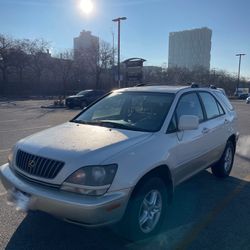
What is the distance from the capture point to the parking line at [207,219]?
3461mm

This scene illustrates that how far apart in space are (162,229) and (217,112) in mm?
2562

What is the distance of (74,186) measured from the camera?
2.95 meters

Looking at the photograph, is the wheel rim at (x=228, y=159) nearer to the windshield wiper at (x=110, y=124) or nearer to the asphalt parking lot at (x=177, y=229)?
the asphalt parking lot at (x=177, y=229)

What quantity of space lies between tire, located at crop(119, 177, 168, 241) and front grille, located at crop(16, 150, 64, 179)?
85cm

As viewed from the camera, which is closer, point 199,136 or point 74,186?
point 74,186

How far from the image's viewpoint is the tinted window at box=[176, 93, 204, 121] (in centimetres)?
427

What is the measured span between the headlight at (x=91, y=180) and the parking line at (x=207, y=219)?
46.6 inches

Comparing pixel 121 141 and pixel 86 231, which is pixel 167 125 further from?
pixel 86 231

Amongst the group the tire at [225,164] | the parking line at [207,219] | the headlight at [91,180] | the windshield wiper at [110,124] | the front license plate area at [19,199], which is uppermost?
the windshield wiper at [110,124]

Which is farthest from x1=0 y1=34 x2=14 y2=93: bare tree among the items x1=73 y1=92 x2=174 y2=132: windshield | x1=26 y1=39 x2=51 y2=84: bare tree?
x1=73 y1=92 x2=174 y2=132: windshield

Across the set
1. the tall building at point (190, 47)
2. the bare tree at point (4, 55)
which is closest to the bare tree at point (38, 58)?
the bare tree at point (4, 55)

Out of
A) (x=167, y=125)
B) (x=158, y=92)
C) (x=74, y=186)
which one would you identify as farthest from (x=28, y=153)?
(x=158, y=92)

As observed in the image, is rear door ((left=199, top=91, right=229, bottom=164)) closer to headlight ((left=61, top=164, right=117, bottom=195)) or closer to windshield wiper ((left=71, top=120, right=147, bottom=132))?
windshield wiper ((left=71, top=120, right=147, bottom=132))

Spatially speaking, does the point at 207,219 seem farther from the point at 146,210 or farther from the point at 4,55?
the point at 4,55
